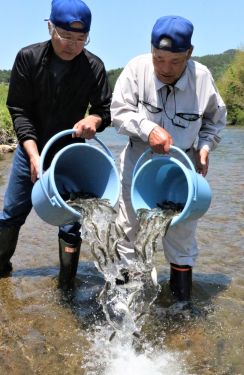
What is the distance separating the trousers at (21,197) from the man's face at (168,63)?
1.09 m

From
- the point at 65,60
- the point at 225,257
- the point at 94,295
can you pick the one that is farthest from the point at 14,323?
the point at 225,257

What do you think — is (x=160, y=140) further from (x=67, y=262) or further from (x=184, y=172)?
(x=67, y=262)

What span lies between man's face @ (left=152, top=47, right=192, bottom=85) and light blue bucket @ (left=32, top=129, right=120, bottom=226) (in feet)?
1.95

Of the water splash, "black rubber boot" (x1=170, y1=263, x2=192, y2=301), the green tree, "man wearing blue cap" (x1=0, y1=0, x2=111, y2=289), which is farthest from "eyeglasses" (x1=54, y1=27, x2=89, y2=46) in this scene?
the green tree

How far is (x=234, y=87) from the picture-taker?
5259 centimetres

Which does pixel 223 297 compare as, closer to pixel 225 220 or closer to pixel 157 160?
pixel 157 160

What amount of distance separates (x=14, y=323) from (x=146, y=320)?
849 millimetres

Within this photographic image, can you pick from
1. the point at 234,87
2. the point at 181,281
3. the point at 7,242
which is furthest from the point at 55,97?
the point at 234,87

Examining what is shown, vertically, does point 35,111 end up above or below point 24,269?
above

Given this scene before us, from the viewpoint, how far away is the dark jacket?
319 centimetres

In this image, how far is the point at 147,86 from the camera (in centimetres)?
304

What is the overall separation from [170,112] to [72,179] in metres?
0.84

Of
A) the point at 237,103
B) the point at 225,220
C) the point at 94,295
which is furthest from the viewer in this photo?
the point at 237,103

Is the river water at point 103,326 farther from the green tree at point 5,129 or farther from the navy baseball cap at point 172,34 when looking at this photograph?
the green tree at point 5,129
